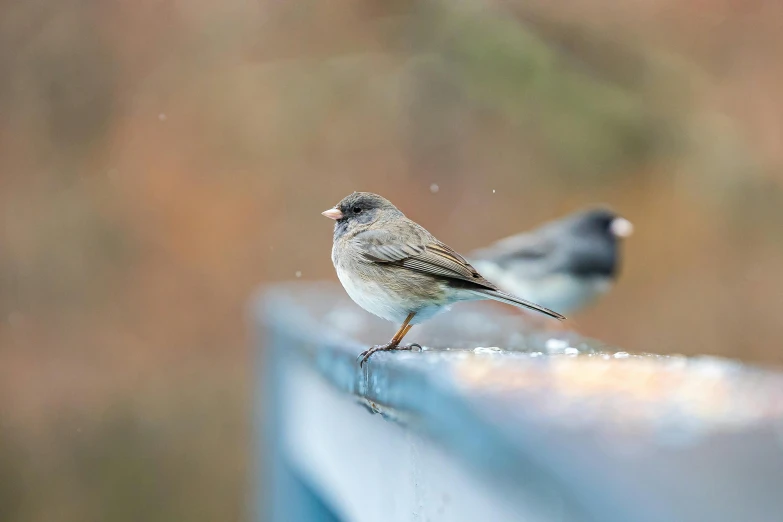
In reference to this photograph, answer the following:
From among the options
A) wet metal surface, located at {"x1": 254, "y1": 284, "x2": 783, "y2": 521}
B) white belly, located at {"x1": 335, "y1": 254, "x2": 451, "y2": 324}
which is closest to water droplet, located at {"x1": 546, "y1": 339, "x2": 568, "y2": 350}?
white belly, located at {"x1": 335, "y1": 254, "x2": 451, "y2": 324}

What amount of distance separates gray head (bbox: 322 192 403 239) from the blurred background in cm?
269

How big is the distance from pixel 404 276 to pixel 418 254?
72 millimetres

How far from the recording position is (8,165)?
5.32 m

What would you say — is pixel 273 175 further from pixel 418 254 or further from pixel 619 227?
pixel 418 254

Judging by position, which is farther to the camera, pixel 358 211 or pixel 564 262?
pixel 564 262

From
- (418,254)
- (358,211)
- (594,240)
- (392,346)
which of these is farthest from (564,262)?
(392,346)

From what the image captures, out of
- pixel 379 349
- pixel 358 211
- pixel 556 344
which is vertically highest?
pixel 358 211

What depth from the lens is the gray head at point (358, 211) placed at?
210 centimetres

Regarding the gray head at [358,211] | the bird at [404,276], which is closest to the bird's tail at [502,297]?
the bird at [404,276]

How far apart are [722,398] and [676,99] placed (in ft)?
14.1

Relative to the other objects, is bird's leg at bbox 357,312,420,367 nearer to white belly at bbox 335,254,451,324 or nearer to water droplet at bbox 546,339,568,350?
white belly at bbox 335,254,451,324

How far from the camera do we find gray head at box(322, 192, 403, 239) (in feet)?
6.89

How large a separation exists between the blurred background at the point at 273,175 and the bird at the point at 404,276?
288cm

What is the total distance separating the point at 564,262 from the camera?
3.67 meters
